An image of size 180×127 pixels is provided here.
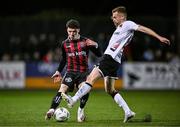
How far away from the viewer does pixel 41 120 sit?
12.3 meters

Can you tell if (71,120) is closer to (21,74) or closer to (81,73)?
(81,73)

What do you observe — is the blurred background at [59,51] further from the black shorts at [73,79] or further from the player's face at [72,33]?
the player's face at [72,33]

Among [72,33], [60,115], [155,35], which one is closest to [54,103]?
[60,115]

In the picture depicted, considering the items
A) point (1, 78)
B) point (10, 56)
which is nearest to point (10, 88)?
point (1, 78)

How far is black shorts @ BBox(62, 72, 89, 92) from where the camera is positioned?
1220cm

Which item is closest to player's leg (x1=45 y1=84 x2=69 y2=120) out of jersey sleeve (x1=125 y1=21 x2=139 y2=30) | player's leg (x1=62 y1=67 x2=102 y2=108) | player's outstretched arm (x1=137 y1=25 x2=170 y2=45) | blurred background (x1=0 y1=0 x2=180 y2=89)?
player's leg (x1=62 y1=67 x2=102 y2=108)

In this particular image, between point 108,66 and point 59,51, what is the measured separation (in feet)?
51.3

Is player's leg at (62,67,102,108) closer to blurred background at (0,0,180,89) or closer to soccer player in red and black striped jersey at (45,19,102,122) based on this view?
soccer player in red and black striped jersey at (45,19,102,122)

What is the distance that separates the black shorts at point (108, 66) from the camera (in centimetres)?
1173

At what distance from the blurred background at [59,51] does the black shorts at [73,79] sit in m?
13.6

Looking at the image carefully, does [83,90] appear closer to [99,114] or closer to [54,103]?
[54,103]

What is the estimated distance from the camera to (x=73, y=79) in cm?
1227

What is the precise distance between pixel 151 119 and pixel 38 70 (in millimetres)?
14795

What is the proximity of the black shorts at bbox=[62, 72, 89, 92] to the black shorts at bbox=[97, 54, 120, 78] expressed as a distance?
0.67m
